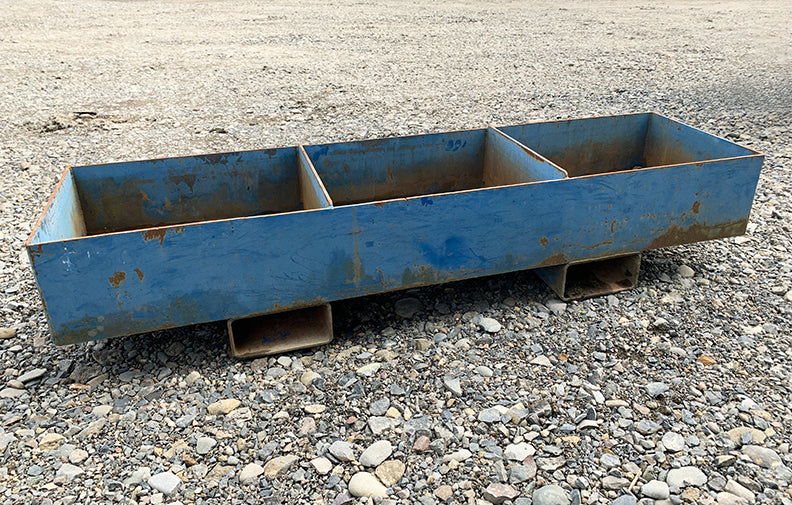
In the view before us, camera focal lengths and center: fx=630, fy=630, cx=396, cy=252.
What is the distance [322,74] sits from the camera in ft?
34.1

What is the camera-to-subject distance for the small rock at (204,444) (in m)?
3.12

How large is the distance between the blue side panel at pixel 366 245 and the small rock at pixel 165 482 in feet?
2.95

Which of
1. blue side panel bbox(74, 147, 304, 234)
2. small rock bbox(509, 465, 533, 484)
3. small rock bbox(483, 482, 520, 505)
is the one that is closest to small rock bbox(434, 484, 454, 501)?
small rock bbox(483, 482, 520, 505)

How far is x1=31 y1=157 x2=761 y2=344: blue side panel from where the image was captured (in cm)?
335

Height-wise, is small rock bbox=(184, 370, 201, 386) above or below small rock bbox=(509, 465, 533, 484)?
above

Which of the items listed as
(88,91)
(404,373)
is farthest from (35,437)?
(88,91)

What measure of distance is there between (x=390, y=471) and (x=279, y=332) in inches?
50.7

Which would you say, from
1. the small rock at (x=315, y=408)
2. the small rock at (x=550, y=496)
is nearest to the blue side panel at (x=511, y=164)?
the small rock at (x=550, y=496)

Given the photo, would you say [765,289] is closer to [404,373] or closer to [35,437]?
[404,373]

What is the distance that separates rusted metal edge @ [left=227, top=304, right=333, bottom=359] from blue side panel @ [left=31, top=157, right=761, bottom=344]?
0.74 feet

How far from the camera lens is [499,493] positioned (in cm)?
285

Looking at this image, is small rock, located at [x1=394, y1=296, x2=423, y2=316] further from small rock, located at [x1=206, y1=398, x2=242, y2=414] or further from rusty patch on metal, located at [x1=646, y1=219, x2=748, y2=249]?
rusty patch on metal, located at [x1=646, y1=219, x2=748, y2=249]

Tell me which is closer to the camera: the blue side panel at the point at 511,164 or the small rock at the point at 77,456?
the small rock at the point at 77,456

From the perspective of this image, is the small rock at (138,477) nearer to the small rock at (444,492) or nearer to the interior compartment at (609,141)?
the small rock at (444,492)
